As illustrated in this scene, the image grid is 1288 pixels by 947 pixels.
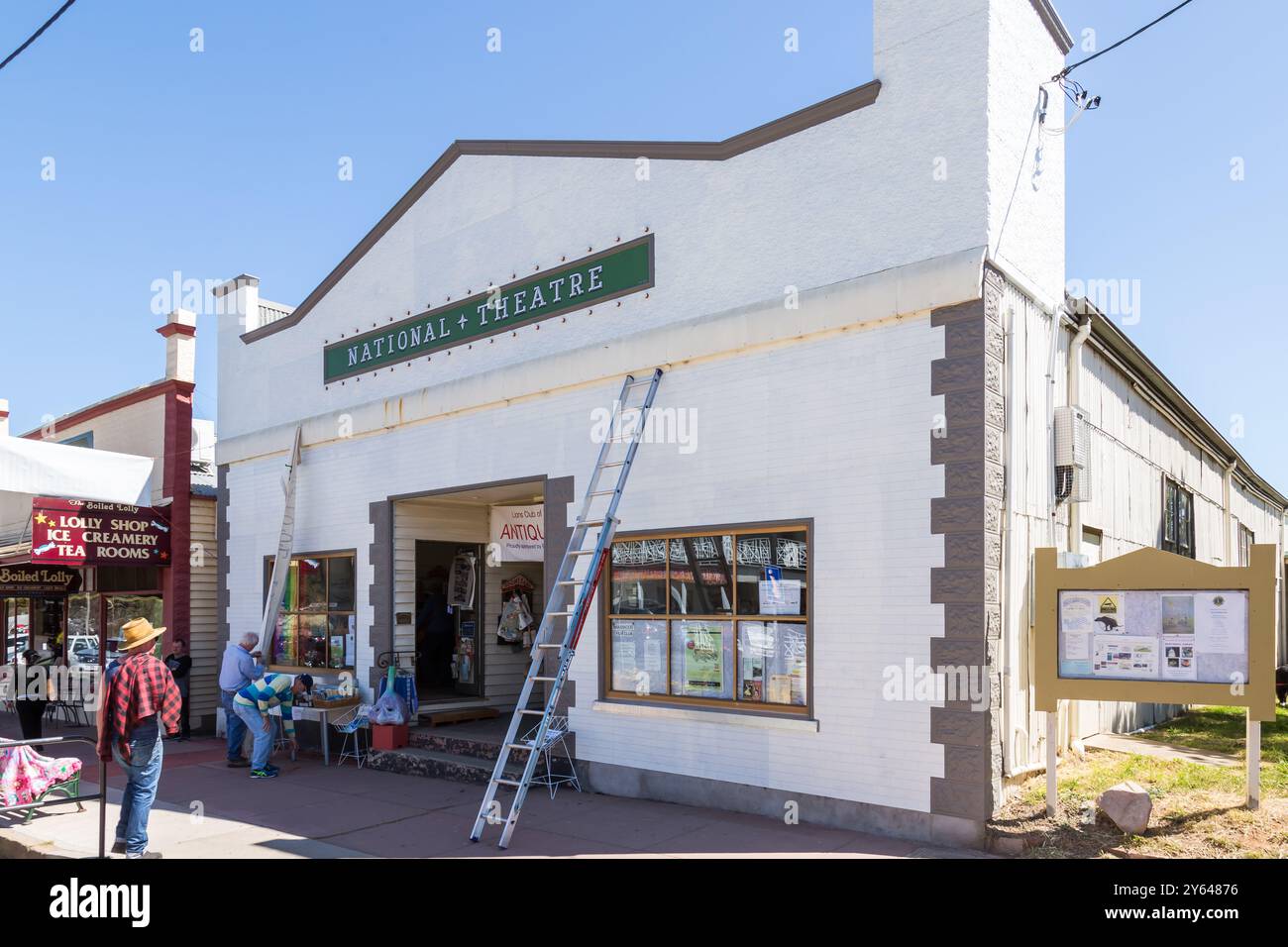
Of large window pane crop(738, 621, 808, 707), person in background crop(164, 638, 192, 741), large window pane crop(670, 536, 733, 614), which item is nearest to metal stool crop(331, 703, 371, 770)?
person in background crop(164, 638, 192, 741)

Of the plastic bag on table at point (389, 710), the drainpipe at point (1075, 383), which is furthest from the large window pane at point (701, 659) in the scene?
the plastic bag on table at point (389, 710)

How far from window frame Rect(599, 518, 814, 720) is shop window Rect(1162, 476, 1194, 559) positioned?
7553mm

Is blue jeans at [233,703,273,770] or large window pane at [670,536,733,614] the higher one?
large window pane at [670,536,733,614]

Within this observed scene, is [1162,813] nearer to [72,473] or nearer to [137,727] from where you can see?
[137,727]

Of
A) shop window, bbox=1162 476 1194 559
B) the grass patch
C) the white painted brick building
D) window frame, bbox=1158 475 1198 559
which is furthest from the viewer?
shop window, bbox=1162 476 1194 559

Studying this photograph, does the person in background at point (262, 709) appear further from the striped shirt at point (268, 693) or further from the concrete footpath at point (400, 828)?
the concrete footpath at point (400, 828)

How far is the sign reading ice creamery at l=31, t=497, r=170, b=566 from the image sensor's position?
14.6m

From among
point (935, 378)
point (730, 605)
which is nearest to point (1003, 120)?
point (935, 378)

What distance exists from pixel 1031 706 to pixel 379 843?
18.3ft

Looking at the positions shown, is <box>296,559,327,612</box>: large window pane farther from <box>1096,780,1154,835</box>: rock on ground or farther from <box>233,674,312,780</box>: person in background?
<box>1096,780,1154,835</box>: rock on ground

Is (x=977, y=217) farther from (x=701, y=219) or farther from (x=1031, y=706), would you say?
(x=1031, y=706)

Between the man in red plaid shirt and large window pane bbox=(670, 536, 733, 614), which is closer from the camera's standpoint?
the man in red plaid shirt

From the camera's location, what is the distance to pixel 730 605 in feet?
30.8

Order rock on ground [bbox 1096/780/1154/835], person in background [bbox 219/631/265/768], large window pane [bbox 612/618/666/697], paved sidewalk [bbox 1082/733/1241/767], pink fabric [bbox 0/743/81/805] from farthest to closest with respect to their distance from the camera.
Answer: person in background [bbox 219/631/265/768] → large window pane [bbox 612/618/666/697] → paved sidewalk [bbox 1082/733/1241/767] → pink fabric [bbox 0/743/81/805] → rock on ground [bbox 1096/780/1154/835]
